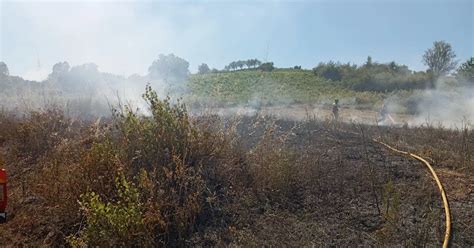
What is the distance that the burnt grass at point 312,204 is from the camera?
3746 millimetres

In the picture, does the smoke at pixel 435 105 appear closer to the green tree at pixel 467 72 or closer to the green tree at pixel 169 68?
the green tree at pixel 467 72

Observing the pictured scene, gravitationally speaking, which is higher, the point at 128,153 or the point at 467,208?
the point at 128,153

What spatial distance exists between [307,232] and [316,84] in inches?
1222

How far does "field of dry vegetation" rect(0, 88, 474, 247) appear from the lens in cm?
367

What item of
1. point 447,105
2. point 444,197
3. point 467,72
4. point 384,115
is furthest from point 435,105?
point 444,197

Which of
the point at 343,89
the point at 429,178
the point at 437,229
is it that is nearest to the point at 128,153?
the point at 437,229

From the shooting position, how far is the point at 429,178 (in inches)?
199

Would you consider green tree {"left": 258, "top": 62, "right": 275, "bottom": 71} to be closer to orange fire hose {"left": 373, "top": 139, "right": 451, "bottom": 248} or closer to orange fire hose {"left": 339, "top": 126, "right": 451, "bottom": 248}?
orange fire hose {"left": 339, "top": 126, "right": 451, "bottom": 248}

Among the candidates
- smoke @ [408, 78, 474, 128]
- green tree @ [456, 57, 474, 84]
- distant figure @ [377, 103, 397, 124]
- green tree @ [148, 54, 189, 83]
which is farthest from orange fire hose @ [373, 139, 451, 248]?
green tree @ [456, 57, 474, 84]

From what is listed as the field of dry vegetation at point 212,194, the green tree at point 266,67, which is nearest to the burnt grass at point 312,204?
the field of dry vegetation at point 212,194

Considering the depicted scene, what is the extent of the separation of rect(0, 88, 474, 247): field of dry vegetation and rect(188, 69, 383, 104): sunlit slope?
1628cm

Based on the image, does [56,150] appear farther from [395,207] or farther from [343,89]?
[343,89]

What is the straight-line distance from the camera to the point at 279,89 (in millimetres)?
29078

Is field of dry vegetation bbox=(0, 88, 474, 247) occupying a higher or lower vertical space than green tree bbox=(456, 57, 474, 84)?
lower
